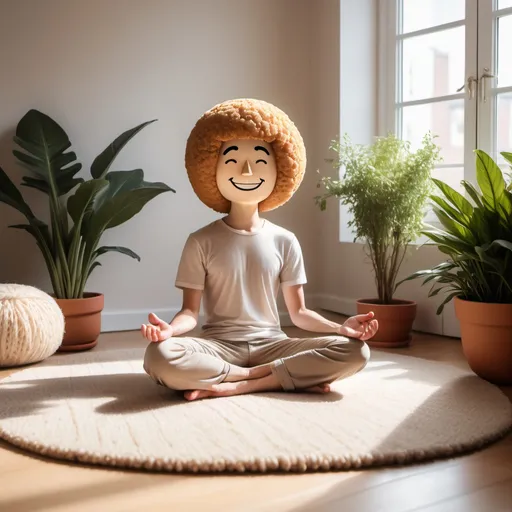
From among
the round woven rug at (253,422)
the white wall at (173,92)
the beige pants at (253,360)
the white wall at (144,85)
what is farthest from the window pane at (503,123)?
the beige pants at (253,360)

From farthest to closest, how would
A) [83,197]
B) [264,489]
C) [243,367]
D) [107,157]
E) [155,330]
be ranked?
[107,157] < [83,197] < [243,367] < [155,330] < [264,489]

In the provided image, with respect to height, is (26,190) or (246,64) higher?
(246,64)

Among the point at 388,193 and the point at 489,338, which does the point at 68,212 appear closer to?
the point at 388,193

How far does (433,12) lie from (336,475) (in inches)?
95.3

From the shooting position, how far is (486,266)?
2.13 meters

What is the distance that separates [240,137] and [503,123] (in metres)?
1.39

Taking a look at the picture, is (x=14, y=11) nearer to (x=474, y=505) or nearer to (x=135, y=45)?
(x=135, y=45)

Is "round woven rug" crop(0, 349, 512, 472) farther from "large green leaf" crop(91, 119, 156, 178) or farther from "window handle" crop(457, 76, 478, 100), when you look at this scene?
"window handle" crop(457, 76, 478, 100)

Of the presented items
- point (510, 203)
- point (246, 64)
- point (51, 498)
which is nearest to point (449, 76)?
point (246, 64)

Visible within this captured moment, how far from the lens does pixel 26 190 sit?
296cm

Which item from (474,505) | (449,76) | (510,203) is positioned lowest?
(474,505)

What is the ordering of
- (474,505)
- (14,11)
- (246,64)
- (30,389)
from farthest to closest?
1. (246,64)
2. (14,11)
3. (30,389)
4. (474,505)

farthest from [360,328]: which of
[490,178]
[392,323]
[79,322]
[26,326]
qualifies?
[79,322]

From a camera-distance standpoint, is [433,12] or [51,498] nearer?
[51,498]
